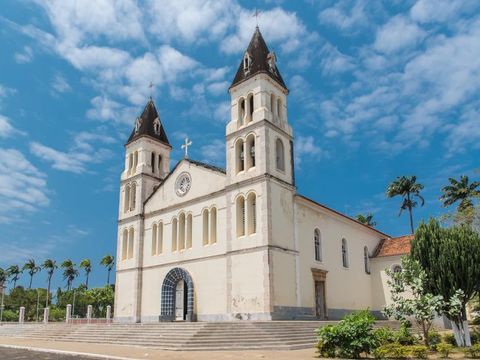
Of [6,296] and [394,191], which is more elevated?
[394,191]

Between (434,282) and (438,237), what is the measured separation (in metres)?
1.97

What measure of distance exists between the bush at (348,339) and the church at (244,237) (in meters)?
9.01

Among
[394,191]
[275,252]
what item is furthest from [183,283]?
[394,191]

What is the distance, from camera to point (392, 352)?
48.6 ft

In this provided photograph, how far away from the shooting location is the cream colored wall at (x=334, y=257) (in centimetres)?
2828

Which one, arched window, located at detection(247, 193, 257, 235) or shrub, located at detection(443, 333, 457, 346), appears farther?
arched window, located at detection(247, 193, 257, 235)

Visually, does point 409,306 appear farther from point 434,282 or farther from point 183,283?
point 183,283

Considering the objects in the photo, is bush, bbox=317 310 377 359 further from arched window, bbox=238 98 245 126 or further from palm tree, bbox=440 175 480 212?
palm tree, bbox=440 175 480 212

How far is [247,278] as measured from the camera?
2588 centimetres

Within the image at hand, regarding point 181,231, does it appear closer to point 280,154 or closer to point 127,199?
point 127,199

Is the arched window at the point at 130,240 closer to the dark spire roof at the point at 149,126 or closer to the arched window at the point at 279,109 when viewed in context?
the dark spire roof at the point at 149,126

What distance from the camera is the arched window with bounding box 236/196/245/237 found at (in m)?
27.4

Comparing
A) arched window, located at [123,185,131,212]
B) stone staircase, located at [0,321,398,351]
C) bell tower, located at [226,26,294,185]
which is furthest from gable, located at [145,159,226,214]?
stone staircase, located at [0,321,398,351]

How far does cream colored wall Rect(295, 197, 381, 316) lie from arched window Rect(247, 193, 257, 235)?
9.96 feet
